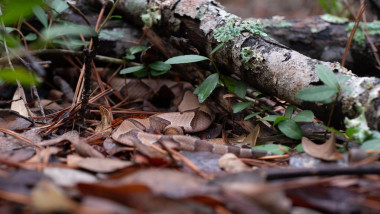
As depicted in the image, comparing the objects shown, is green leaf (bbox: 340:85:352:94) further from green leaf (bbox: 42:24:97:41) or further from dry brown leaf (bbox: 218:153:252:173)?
green leaf (bbox: 42:24:97:41)

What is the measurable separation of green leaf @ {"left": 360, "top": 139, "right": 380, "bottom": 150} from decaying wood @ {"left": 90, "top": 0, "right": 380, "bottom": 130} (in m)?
0.15

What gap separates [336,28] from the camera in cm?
337

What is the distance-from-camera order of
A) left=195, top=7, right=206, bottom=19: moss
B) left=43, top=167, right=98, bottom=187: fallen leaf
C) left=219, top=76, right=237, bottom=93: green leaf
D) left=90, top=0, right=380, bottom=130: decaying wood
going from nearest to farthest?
left=43, top=167, right=98, bottom=187: fallen leaf
left=90, top=0, right=380, bottom=130: decaying wood
left=219, top=76, right=237, bottom=93: green leaf
left=195, top=7, right=206, bottom=19: moss

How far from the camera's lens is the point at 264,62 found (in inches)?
75.5

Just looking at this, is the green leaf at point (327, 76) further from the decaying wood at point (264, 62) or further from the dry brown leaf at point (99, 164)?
the dry brown leaf at point (99, 164)

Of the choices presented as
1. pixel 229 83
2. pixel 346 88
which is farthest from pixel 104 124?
pixel 346 88

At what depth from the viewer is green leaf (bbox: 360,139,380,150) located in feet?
4.40

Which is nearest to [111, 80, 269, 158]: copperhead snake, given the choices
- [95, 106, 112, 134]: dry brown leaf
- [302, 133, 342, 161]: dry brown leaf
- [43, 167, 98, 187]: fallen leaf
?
[95, 106, 112, 134]: dry brown leaf

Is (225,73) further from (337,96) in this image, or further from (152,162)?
(152,162)

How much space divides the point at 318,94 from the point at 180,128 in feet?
3.01

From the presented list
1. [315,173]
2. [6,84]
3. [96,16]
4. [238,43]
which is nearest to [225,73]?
[238,43]

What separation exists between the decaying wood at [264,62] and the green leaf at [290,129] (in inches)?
6.3

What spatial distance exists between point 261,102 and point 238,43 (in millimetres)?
464

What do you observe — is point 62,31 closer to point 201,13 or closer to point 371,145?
point 201,13
